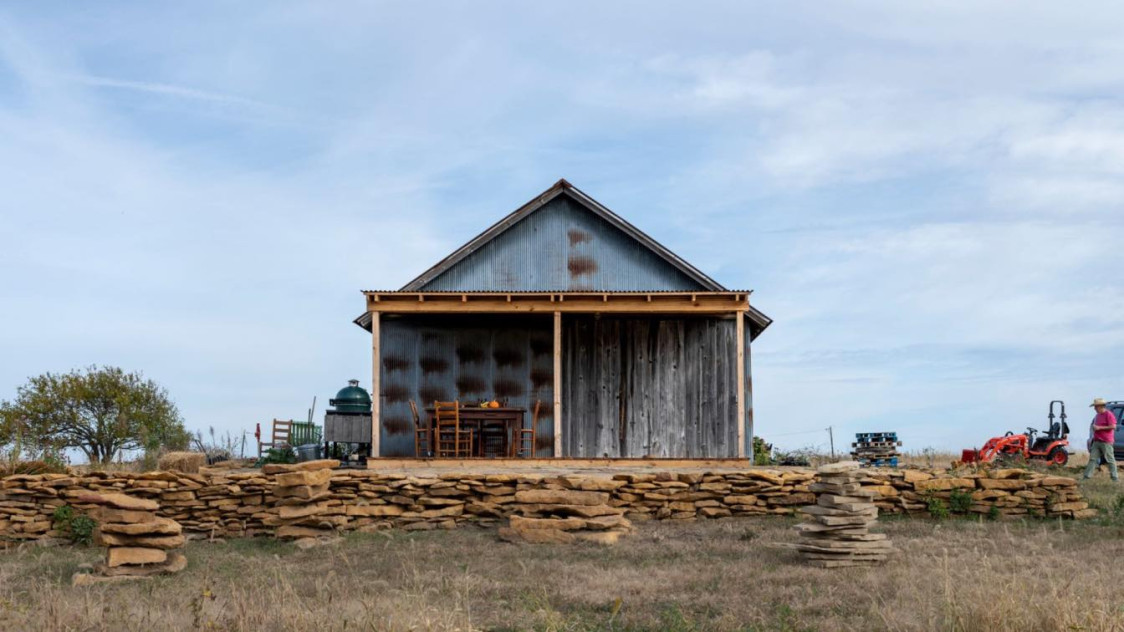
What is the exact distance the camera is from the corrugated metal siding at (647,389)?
20469 millimetres

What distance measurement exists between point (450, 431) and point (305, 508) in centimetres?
512

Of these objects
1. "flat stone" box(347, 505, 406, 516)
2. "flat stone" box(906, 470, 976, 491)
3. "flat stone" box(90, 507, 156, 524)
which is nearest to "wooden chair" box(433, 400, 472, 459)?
"flat stone" box(347, 505, 406, 516)

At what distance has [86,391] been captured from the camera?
31766 millimetres

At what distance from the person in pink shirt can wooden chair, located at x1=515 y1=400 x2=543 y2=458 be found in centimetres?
991

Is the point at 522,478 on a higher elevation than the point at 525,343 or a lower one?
lower

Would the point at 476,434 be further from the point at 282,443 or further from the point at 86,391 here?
the point at 86,391

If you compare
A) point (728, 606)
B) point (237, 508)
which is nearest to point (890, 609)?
point (728, 606)

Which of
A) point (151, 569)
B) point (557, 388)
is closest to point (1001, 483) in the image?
point (557, 388)

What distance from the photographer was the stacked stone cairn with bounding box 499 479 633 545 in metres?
12.7

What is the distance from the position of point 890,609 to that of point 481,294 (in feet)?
37.2

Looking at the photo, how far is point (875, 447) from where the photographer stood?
86.9ft

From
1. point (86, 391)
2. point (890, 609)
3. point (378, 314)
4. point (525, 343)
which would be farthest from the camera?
point (86, 391)

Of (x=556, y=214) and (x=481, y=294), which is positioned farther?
(x=556, y=214)

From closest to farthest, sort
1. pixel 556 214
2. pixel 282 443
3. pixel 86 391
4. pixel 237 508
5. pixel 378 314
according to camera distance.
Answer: pixel 237 508 → pixel 378 314 → pixel 556 214 → pixel 282 443 → pixel 86 391
